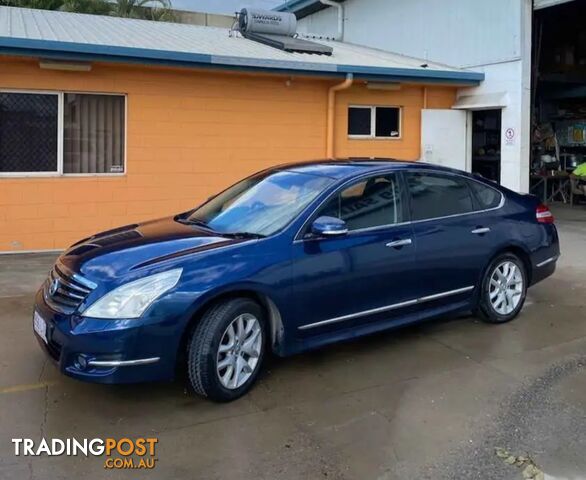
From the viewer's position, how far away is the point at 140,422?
3932 millimetres

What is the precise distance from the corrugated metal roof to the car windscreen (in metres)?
4.49

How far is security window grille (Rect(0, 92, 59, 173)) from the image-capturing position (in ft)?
29.5

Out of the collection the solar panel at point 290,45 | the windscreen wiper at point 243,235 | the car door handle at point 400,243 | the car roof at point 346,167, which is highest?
the solar panel at point 290,45

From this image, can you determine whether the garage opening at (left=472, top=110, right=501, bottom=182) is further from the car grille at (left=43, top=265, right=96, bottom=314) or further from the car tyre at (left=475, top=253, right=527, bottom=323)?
the car grille at (left=43, top=265, right=96, bottom=314)

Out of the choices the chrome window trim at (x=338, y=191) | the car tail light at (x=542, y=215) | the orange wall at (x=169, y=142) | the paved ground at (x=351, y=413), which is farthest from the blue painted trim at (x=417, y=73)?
the paved ground at (x=351, y=413)

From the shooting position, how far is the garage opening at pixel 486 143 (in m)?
14.9

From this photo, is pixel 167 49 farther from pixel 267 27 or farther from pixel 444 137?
pixel 444 137

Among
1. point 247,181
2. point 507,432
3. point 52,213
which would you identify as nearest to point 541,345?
point 507,432

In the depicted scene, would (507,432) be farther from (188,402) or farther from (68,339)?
(68,339)

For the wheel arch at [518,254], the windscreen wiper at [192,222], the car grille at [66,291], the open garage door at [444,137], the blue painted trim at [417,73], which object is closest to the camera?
the car grille at [66,291]

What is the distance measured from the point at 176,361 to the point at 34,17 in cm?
1006

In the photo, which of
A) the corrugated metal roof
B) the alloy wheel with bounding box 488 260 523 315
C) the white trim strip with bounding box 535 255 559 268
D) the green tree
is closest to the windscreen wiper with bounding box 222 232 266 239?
the alloy wheel with bounding box 488 260 523 315

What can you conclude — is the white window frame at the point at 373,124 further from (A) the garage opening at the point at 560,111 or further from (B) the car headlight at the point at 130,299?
(B) the car headlight at the point at 130,299

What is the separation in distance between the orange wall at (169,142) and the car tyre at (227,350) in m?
6.06
